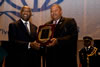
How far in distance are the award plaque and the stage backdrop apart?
4.61 ft

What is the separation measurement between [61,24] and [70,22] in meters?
0.12

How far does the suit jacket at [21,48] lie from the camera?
8.07ft

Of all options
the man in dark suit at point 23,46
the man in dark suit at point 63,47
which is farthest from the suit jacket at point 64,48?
the man in dark suit at point 23,46

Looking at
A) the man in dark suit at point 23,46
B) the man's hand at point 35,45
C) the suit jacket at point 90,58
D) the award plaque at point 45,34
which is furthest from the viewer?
the suit jacket at point 90,58

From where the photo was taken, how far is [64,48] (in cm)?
223

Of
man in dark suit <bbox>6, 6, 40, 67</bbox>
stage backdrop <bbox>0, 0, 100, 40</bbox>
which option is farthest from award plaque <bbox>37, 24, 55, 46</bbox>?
stage backdrop <bbox>0, 0, 100, 40</bbox>

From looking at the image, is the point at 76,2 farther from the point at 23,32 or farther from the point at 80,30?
the point at 23,32

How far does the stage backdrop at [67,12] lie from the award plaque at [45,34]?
1405 mm

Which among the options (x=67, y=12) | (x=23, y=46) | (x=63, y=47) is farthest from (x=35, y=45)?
(x=67, y=12)

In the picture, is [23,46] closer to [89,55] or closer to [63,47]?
[63,47]

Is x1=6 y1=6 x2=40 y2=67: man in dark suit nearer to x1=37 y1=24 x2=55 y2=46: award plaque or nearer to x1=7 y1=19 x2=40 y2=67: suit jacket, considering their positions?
x1=7 y1=19 x2=40 y2=67: suit jacket

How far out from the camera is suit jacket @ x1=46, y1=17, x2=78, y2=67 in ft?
7.22

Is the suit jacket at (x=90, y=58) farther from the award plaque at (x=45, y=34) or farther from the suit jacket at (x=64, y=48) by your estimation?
the award plaque at (x=45, y=34)

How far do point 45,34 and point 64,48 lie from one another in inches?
12.2
